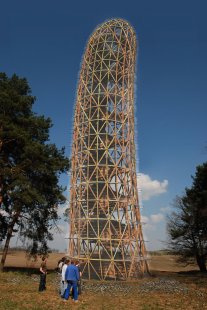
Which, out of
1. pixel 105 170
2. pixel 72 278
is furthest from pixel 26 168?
pixel 72 278

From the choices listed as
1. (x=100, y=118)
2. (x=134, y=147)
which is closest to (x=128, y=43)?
(x=100, y=118)

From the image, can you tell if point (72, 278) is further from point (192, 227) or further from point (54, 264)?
point (54, 264)

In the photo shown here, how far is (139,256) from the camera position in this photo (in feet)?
89.5

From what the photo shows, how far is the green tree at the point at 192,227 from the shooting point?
33.4 metres

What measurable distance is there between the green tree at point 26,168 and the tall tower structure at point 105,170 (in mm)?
3146

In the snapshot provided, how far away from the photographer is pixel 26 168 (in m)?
23.0

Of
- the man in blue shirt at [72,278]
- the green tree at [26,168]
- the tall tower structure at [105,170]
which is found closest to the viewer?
the man in blue shirt at [72,278]

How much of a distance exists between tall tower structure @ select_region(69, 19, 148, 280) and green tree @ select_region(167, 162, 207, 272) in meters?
8.08

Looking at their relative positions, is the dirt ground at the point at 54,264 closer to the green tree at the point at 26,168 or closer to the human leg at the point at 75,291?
the green tree at the point at 26,168

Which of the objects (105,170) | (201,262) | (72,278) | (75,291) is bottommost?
(75,291)

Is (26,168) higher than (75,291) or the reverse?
higher

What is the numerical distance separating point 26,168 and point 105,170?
675 cm

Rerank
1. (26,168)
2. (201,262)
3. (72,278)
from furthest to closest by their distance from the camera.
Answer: (201,262)
(26,168)
(72,278)

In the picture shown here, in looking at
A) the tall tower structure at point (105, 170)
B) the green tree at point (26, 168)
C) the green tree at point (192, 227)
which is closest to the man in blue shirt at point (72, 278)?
the green tree at point (26, 168)
